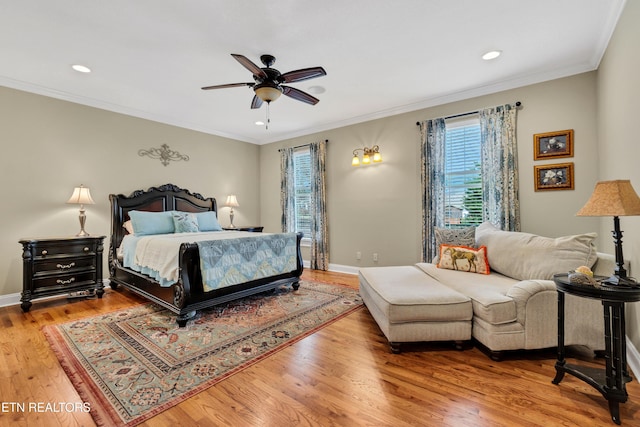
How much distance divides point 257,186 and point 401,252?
365 centimetres

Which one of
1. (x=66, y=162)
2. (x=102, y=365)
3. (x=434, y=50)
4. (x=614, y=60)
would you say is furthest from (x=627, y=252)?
(x=66, y=162)

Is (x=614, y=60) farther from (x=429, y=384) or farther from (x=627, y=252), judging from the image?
(x=429, y=384)

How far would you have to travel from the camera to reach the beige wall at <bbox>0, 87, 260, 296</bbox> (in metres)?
3.53

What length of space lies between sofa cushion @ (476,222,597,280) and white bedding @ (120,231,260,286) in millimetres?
3283

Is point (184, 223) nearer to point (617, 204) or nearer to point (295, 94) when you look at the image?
point (295, 94)

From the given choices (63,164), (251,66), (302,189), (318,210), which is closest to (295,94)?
(251,66)

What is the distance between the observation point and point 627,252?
228 cm

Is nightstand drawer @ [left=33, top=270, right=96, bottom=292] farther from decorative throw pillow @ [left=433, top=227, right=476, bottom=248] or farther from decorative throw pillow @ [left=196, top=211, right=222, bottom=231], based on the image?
decorative throw pillow @ [left=433, top=227, right=476, bottom=248]

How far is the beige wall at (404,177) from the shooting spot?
3277 millimetres

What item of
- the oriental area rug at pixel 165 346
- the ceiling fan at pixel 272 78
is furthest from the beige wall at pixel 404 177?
the ceiling fan at pixel 272 78

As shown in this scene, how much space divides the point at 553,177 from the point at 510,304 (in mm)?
2201

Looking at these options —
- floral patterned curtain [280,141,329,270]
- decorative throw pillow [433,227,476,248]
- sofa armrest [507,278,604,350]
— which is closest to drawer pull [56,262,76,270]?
floral patterned curtain [280,141,329,270]

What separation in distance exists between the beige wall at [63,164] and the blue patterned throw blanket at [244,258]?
2.47 metres

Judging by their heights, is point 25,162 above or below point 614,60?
below
